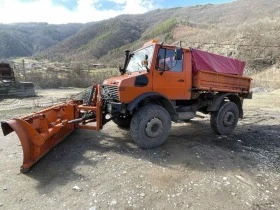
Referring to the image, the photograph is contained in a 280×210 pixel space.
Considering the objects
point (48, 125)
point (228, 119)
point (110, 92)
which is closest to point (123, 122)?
point (110, 92)

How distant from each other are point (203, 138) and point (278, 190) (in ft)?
9.46

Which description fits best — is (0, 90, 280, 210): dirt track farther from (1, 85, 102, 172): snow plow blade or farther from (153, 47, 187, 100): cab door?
(153, 47, 187, 100): cab door

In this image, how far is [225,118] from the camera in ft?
25.8

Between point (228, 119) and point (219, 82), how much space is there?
3.53 ft

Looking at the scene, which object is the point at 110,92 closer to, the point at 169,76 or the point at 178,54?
the point at 169,76

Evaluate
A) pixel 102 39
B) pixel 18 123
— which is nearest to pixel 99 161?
pixel 18 123

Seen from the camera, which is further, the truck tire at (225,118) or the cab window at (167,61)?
the truck tire at (225,118)

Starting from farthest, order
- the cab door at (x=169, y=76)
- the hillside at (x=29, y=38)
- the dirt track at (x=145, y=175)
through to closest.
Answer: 1. the hillside at (x=29, y=38)
2. the cab door at (x=169, y=76)
3. the dirt track at (x=145, y=175)

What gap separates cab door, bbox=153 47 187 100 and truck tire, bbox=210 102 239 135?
1.35 metres

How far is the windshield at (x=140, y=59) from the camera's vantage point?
659 cm

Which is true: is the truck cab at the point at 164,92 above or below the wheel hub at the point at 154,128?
above

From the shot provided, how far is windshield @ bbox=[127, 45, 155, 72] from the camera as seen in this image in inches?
259

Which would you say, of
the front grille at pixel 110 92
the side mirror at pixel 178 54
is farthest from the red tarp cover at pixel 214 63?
the front grille at pixel 110 92

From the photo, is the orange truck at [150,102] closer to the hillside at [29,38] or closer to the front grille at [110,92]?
the front grille at [110,92]
